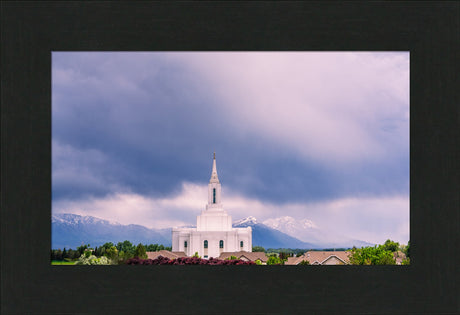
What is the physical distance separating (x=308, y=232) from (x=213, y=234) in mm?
2471

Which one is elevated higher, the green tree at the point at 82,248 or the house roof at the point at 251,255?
the green tree at the point at 82,248

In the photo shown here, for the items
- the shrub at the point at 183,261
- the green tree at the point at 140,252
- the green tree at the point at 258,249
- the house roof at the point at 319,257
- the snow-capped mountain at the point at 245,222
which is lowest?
the green tree at the point at 258,249

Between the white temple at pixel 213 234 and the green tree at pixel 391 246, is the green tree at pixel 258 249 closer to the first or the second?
the white temple at pixel 213 234

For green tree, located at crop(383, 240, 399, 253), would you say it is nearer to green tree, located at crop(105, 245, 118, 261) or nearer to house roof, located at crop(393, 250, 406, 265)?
house roof, located at crop(393, 250, 406, 265)

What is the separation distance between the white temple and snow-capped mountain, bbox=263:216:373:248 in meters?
Answer: 1.01

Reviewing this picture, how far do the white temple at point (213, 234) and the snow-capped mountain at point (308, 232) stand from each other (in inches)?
39.8

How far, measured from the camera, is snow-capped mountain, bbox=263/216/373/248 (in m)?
11.5

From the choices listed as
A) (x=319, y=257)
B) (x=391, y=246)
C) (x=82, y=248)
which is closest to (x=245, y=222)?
(x=319, y=257)

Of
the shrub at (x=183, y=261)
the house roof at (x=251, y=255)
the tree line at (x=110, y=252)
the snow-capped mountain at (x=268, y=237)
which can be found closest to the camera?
the shrub at (x=183, y=261)

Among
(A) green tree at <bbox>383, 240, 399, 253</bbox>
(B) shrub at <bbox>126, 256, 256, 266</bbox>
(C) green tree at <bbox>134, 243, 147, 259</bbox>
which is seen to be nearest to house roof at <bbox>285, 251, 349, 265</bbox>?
(A) green tree at <bbox>383, 240, 399, 253</bbox>

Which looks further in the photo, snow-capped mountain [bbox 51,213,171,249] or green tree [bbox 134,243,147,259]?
snow-capped mountain [bbox 51,213,171,249]

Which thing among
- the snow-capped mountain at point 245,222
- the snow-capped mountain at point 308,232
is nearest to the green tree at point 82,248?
the snow-capped mountain at point 245,222

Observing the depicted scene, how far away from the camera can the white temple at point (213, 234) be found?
395 inches

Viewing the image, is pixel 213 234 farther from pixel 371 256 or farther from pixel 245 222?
pixel 371 256
